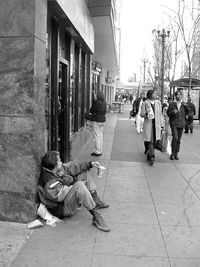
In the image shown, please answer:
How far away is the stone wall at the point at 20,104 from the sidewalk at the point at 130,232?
420mm

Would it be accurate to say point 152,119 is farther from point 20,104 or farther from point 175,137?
point 20,104

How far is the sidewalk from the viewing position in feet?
11.4

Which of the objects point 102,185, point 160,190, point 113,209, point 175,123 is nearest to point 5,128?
point 113,209

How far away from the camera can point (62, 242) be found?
151 inches

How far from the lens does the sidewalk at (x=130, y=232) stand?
3.47m

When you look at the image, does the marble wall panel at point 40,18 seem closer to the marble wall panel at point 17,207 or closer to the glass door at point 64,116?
the marble wall panel at point 17,207

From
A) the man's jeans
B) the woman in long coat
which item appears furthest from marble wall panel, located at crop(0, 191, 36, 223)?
the woman in long coat

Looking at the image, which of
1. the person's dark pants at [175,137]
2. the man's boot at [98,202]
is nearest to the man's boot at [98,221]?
the man's boot at [98,202]

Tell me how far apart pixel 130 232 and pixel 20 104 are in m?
2.02

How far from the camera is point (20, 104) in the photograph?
13.6 ft

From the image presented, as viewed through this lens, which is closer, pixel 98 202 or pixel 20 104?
pixel 20 104

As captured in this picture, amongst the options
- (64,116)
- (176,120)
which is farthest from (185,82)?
(64,116)

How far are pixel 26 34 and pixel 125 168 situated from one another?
437 cm

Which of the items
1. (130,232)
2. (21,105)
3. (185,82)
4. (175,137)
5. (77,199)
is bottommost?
(130,232)
